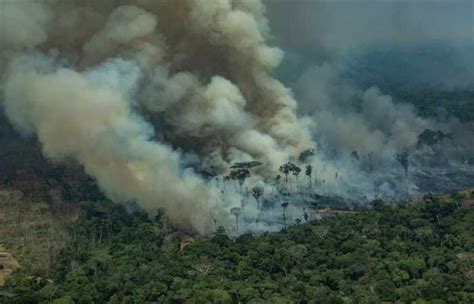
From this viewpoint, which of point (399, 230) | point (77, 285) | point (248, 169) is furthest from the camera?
point (248, 169)

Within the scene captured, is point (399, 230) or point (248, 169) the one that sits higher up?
point (248, 169)

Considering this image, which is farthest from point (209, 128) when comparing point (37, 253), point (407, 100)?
point (407, 100)

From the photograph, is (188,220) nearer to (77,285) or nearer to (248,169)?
(248,169)

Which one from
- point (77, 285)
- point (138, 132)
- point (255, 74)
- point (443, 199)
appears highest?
point (255, 74)

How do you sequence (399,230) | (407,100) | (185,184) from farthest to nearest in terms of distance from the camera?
(407,100) → (185,184) → (399,230)

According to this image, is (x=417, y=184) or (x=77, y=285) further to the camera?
(x=417, y=184)

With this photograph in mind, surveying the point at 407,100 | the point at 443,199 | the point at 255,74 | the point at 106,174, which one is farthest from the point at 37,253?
the point at 407,100
